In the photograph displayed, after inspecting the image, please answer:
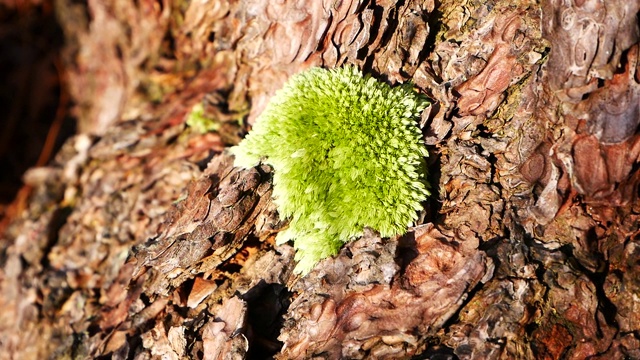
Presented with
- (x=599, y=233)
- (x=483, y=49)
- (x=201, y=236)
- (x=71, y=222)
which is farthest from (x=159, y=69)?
(x=599, y=233)

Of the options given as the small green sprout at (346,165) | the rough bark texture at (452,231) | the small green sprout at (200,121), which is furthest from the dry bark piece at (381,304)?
the small green sprout at (200,121)

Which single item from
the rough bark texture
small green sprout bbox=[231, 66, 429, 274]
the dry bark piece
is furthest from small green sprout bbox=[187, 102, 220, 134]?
the dry bark piece

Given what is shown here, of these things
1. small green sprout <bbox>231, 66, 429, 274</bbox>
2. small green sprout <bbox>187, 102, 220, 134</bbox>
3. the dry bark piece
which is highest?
small green sprout <bbox>231, 66, 429, 274</bbox>

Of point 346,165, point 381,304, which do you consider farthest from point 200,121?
point 381,304

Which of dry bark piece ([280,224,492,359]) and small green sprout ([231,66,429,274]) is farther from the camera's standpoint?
small green sprout ([231,66,429,274])

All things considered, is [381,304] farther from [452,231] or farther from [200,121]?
[200,121]

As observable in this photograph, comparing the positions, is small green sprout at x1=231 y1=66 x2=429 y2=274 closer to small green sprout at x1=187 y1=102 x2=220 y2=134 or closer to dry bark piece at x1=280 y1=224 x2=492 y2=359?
dry bark piece at x1=280 y1=224 x2=492 y2=359
